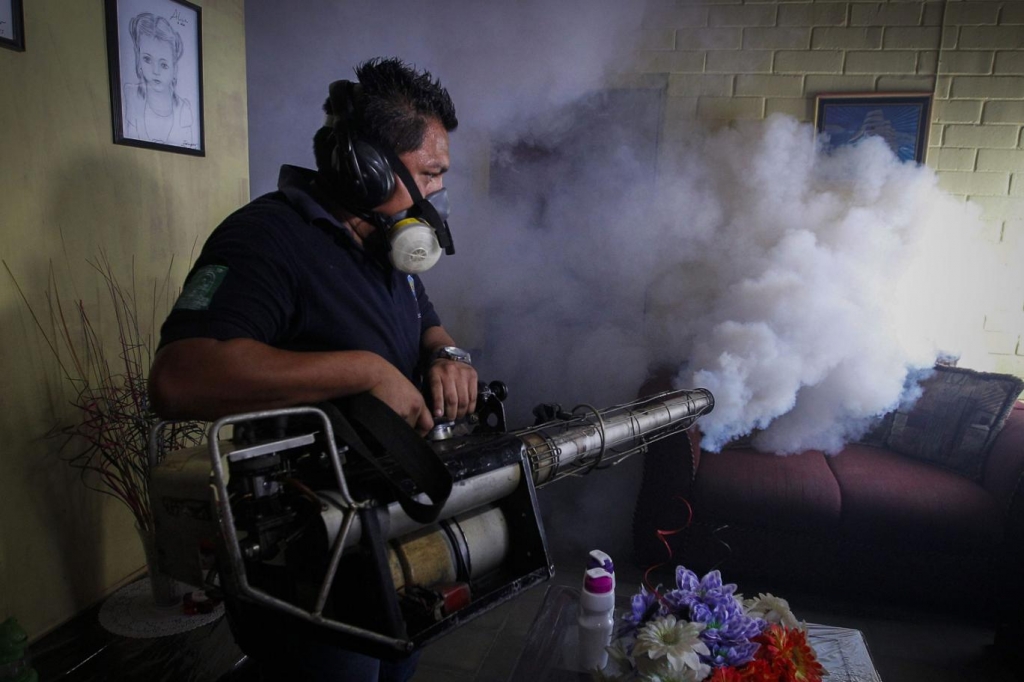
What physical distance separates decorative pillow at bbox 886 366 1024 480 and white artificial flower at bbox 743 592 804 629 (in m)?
1.93

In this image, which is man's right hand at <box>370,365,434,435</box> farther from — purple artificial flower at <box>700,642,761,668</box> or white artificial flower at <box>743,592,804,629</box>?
white artificial flower at <box>743,592,804,629</box>

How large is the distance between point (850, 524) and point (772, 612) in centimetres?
139

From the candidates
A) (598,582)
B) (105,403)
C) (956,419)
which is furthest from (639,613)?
(956,419)

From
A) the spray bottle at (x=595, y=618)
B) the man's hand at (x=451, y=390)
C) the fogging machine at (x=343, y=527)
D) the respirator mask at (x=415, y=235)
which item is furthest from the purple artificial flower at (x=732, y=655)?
the respirator mask at (x=415, y=235)

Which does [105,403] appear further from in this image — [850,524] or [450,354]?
[850,524]

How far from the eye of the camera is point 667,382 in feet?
10.1

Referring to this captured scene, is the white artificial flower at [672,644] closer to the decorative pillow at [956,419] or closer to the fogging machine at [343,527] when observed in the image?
the fogging machine at [343,527]

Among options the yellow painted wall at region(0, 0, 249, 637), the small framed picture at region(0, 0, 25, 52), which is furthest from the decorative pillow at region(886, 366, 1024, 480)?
the small framed picture at region(0, 0, 25, 52)

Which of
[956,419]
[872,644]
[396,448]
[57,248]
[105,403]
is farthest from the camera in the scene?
[956,419]

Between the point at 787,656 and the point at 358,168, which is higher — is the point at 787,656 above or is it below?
below

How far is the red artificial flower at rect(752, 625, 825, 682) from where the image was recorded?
132 cm

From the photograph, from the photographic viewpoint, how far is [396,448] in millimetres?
814

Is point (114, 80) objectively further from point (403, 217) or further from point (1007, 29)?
point (1007, 29)

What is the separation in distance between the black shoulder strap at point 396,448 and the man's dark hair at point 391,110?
0.55m
